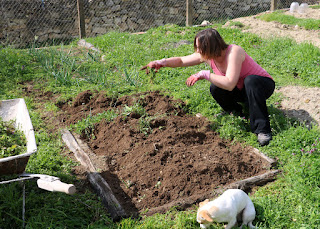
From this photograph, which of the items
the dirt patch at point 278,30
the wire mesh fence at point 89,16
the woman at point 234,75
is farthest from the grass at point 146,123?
the wire mesh fence at point 89,16

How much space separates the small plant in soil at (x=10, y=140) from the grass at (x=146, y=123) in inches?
12.1

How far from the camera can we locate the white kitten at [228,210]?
2561mm

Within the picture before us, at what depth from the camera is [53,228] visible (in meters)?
2.71

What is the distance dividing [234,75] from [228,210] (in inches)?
61.3

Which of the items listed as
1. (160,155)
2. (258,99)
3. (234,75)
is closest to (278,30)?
(258,99)

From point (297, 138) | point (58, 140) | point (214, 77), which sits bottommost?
point (58, 140)

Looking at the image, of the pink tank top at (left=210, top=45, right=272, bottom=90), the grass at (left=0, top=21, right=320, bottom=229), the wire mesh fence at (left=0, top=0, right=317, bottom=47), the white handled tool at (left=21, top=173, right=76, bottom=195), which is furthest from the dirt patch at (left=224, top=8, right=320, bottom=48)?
the white handled tool at (left=21, top=173, right=76, bottom=195)

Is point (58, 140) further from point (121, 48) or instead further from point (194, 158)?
point (121, 48)

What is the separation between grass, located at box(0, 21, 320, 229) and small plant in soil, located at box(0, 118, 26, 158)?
1.01ft

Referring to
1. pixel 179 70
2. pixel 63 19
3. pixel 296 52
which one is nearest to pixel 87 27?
pixel 63 19

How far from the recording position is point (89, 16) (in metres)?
10.6

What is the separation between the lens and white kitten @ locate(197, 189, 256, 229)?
2561 mm

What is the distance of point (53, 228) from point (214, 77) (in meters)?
2.12

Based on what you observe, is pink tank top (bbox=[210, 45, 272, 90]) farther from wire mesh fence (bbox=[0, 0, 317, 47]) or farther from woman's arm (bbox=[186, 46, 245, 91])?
wire mesh fence (bbox=[0, 0, 317, 47])
